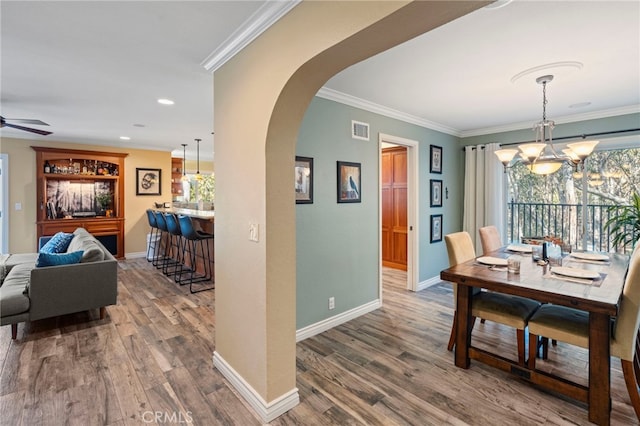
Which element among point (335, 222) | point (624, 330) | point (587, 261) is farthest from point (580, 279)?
point (335, 222)

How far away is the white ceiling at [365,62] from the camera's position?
184 cm

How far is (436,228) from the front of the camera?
4.73m

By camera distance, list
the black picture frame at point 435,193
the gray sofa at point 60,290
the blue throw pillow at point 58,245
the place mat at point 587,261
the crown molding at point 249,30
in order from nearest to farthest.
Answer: the crown molding at point 249,30
the place mat at point 587,261
the gray sofa at point 60,290
the blue throw pillow at point 58,245
the black picture frame at point 435,193

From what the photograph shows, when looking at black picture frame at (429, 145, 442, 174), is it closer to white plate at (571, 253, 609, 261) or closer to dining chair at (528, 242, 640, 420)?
white plate at (571, 253, 609, 261)

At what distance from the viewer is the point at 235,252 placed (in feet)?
7.29

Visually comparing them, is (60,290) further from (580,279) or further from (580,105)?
(580,105)

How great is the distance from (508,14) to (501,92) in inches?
61.8

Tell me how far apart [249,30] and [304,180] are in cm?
136

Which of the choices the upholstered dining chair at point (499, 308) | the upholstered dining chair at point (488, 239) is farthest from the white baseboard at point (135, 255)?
the upholstered dining chair at point (488, 239)

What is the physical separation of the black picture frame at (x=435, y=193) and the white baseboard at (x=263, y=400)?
3436 mm

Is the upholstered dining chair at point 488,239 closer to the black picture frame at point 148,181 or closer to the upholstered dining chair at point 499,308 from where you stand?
the upholstered dining chair at point 499,308

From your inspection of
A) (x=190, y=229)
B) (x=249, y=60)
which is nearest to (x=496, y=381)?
(x=249, y=60)

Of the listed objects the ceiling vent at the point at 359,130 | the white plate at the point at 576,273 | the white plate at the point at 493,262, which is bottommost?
the white plate at the point at 576,273

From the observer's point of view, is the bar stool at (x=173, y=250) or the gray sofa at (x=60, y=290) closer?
Answer: the gray sofa at (x=60, y=290)
